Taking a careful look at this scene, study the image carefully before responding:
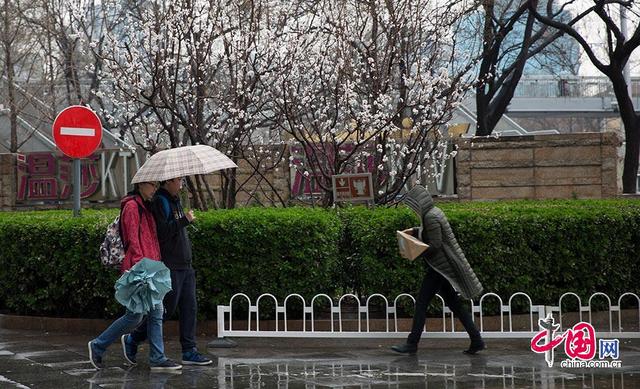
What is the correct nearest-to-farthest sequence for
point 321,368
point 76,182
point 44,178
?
point 321,368, point 76,182, point 44,178

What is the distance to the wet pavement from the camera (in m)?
7.87

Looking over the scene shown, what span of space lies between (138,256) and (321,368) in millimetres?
1942

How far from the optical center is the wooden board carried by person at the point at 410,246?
910 cm

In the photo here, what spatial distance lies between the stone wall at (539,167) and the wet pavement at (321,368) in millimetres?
10328

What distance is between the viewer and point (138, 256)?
824cm

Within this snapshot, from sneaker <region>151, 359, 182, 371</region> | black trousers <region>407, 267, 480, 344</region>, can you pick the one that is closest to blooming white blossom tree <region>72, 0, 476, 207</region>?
black trousers <region>407, 267, 480, 344</region>

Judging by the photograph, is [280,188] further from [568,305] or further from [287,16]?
[568,305]

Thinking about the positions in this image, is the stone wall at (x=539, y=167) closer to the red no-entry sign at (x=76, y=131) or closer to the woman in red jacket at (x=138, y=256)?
→ the red no-entry sign at (x=76, y=131)

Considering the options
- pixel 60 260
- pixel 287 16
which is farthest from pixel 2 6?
pixel 60 260

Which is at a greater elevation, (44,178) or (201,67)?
(201,67)

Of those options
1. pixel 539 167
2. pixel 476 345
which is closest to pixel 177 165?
pixel 476 345

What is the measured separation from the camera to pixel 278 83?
1412 centimetres

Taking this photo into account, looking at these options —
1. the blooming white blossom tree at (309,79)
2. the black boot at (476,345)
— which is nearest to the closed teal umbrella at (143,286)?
the black boot at (476,345)

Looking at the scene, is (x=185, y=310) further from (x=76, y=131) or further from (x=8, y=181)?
(x=8, y=181)
